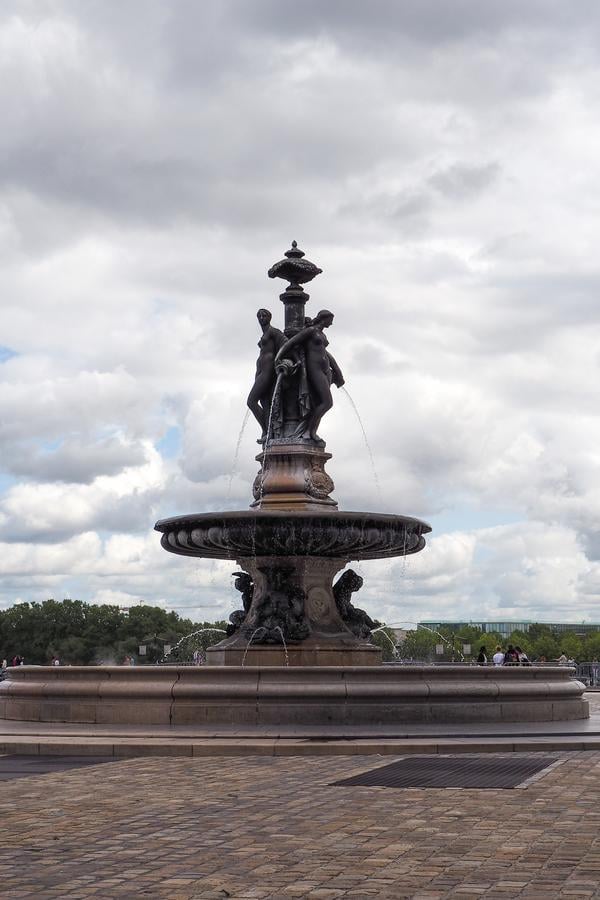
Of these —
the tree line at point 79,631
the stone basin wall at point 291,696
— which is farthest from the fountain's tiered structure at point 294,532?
the tree line at point 79,631

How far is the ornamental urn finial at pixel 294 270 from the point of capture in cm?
2802

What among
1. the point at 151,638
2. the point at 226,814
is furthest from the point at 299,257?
the point at 151,638

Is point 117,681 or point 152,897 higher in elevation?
point 117,681

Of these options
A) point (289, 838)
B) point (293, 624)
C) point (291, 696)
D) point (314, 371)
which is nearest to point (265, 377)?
point (314, 371)

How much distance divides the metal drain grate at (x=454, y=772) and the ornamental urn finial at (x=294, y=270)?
14.4 meters

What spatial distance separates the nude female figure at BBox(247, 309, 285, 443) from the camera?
87.3 ft

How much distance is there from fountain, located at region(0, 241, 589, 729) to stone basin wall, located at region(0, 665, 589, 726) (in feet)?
0.06

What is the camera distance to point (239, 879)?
798cm

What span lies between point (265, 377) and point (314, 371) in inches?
36.4

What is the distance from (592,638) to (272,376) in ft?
496

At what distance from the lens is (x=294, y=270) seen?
92.1 ft

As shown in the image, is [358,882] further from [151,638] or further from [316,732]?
[151,638]

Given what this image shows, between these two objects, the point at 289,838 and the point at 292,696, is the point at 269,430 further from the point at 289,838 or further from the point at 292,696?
the point at 289,838

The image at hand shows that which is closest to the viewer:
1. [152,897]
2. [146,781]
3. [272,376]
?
[152,897]
